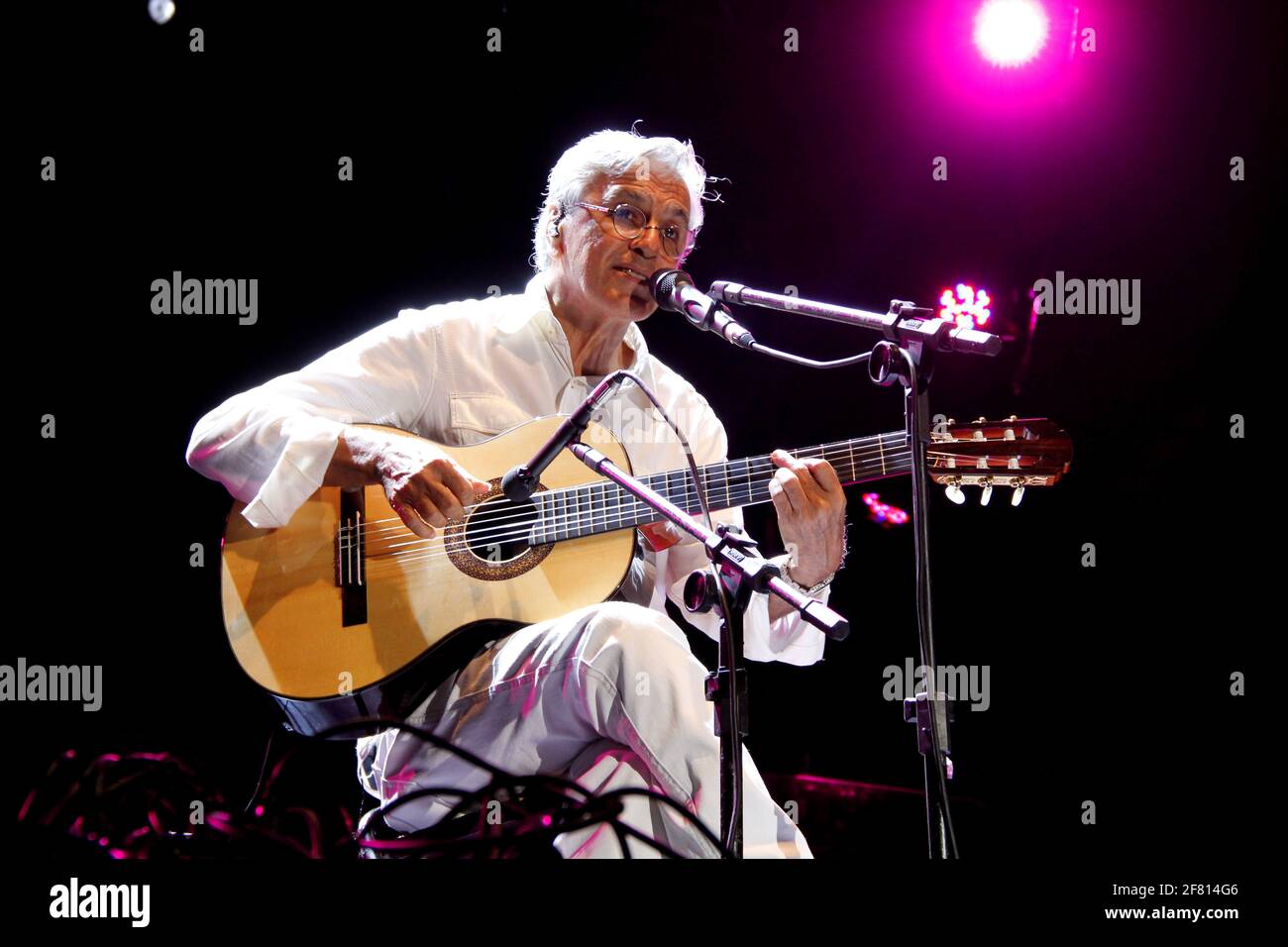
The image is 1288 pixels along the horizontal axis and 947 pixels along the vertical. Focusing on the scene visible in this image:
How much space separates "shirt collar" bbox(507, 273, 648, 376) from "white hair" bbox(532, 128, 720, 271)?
11cm

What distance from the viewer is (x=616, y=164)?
3.10 meters

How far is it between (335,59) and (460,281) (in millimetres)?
817

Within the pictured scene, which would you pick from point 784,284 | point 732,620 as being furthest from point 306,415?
point 784,284

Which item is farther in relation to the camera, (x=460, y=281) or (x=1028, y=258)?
(x=1028, y=258)

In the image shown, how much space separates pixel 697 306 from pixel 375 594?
3.38 ft

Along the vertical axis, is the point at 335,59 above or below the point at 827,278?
above

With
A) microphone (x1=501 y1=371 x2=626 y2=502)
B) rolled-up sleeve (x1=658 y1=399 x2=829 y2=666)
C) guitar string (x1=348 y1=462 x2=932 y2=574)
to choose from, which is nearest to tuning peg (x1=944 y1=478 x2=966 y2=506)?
guitar string (x1=348 y1=462 x2=932 y2=574)

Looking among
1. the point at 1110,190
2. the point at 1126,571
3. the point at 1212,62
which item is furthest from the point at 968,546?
the point at 1212,62

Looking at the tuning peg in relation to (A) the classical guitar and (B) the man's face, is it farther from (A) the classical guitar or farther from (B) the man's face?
(B) the man's face

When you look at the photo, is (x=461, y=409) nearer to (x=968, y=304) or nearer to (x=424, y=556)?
(x=424, y=556)

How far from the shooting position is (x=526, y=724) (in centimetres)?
234

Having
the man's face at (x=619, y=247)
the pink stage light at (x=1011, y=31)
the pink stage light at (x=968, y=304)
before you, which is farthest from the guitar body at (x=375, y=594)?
the pink stage light at (x=1011, y=31)
